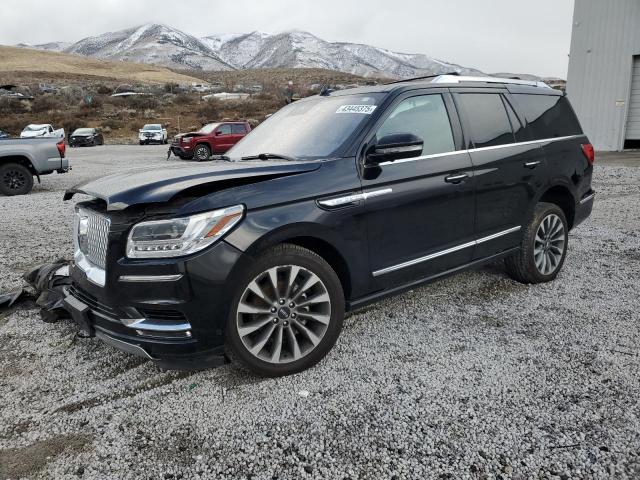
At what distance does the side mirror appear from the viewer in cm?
338

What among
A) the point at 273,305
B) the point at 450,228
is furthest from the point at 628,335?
the point at 273,305

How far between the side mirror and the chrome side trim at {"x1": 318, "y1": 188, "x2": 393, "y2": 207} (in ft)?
0.65

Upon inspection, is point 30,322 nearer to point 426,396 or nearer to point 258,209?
point 258,209

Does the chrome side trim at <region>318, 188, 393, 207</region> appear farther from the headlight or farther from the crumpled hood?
the headlight

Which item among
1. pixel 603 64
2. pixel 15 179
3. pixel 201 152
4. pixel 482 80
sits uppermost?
pixel 603 64

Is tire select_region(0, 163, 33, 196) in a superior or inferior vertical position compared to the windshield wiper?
inferior

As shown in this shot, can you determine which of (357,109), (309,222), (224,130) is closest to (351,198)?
(309,222)

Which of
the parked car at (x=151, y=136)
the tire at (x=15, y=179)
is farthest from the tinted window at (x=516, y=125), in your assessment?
the parked car at (x=151, y=136)

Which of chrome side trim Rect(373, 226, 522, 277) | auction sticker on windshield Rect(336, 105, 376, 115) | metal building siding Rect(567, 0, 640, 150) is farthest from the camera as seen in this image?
metal building siding Rect(567, 0, 640, 150)

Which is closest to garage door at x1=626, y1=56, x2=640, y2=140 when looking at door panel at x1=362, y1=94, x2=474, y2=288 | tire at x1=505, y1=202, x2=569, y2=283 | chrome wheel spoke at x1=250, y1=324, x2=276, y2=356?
tire at x1=505, y1=202, x2=569, y2=283

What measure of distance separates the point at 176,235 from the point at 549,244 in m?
3.56

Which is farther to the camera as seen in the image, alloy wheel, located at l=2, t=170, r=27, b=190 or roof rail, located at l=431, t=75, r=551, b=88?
alloy wheel, located at l=2, t=170, r=27, b=190

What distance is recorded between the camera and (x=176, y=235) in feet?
9.15

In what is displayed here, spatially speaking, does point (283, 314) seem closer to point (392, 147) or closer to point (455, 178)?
point (392, 147)
